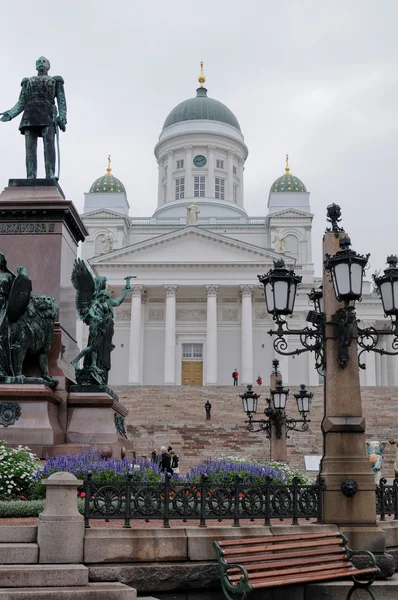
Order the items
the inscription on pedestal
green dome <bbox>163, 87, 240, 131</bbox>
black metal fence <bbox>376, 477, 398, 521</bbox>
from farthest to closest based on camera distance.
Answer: green dome <bbox>163, 87, 240, 131</bbox> → the inscription on pedestal → black metal fence <bbox>376, 477, 398, 521</bbox>

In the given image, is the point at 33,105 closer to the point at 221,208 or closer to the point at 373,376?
the point at 373,376

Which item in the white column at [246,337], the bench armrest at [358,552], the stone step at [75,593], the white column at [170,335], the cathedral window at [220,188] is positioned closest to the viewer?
the stone step at [75,593]

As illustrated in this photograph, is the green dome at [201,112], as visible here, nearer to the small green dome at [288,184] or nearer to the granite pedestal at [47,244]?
the small green dome at [288,184]

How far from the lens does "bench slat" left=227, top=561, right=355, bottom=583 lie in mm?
7145

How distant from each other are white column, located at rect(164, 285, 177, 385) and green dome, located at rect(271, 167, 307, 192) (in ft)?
63.4

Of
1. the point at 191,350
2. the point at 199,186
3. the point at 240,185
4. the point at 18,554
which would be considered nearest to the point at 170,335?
the point at 191,350

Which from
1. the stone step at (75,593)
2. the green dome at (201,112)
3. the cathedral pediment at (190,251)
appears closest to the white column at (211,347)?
the cathedral pediment at (190,251)

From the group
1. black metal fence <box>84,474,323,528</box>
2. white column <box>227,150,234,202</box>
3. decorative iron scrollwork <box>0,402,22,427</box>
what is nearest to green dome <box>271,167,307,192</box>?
white column <box>227,150,234,202</box>

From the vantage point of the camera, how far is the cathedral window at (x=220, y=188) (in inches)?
3150

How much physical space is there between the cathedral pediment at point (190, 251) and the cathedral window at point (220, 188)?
17.6 metres

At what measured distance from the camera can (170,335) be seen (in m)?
60.8

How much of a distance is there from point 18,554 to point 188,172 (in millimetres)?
74448

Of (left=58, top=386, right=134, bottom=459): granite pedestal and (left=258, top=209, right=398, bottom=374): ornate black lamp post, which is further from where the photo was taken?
(left=58, top=386, right=134, bottom=459): granite pedestal

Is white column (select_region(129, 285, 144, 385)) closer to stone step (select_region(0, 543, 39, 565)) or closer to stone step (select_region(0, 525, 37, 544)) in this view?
stone step (select_region(0, 525, 37, 544))
